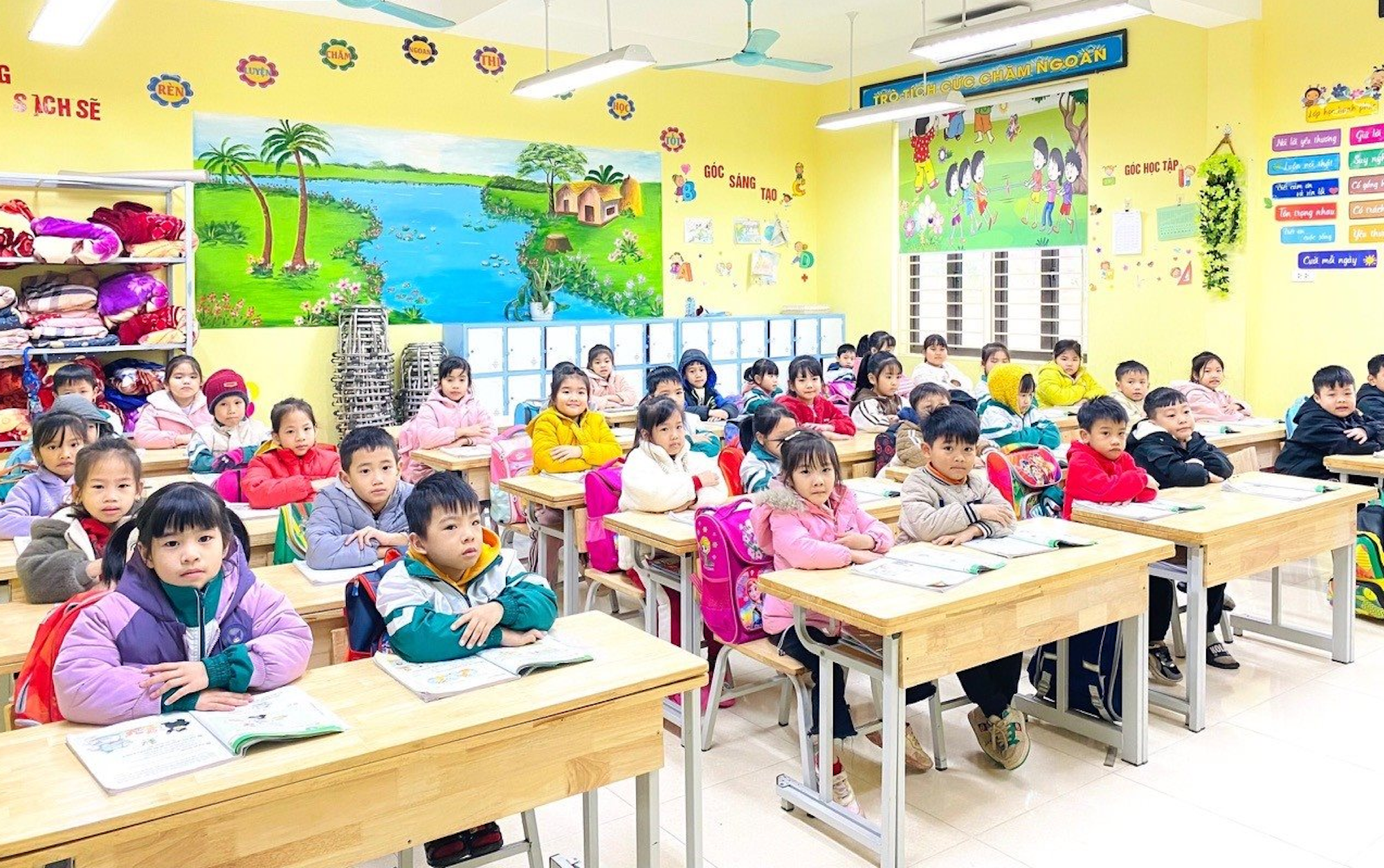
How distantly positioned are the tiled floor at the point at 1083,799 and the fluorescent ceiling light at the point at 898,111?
4.74m

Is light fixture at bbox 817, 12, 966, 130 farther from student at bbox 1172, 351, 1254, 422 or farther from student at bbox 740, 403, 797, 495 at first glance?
student at bbox 740, 403, 797, 495

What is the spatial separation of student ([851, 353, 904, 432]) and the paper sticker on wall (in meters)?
4.47

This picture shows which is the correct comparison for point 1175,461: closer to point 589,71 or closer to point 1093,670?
point 1093,670

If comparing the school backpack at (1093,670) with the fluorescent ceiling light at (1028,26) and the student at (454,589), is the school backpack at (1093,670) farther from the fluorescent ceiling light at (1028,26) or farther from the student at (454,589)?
the fluorescent ceiling light at (1028,26)

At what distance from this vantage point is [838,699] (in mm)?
3148

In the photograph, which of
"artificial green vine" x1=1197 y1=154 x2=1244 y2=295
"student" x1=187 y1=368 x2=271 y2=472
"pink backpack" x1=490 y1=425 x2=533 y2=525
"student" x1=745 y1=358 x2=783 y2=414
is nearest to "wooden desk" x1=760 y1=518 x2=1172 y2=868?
"pink backpack" x1=490 y1=425 x2=533 y2=525

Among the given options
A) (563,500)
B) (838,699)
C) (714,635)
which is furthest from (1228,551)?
(563,500)

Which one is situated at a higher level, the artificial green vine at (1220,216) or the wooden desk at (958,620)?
the artificial green vine at (1220,216)

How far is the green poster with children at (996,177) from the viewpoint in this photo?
841cm

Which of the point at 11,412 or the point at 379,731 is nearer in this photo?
the point at 379,731

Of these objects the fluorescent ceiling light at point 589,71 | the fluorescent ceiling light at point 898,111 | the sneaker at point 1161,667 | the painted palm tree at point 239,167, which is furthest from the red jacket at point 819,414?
the painted palm tree at point 239,167

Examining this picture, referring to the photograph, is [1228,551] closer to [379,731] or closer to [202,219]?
[379,731]

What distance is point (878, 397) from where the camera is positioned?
657 centimetres

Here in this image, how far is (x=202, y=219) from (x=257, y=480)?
4.14 meters
